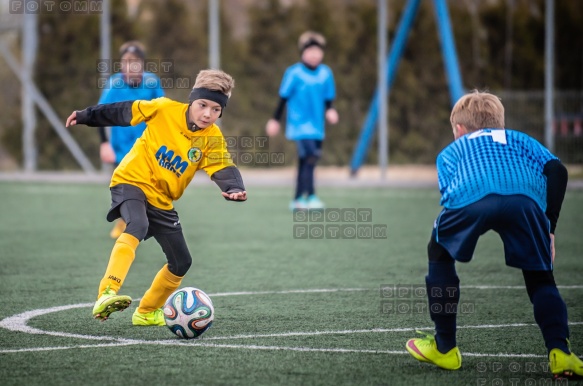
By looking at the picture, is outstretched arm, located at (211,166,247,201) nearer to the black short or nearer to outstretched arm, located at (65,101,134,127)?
the black short

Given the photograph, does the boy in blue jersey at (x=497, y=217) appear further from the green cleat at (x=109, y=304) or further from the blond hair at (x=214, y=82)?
the blond hair at (x=214, y=82)

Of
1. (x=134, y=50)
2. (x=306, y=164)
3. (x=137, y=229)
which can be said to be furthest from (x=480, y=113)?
(x=306, y=164)

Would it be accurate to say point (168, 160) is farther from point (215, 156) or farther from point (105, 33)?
point (105, 33)

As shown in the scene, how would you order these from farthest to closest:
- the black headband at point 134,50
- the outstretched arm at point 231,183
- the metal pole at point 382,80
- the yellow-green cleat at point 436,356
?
the metal pole at point 382,80
the black headband at point 134,50
the outstretched arm at point 231,183
the yellow-green cleat at point 436,356

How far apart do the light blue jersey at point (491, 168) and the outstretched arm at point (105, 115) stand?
82.3 inches

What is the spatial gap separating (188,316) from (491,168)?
1885 millimetres

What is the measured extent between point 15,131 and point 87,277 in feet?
55.5

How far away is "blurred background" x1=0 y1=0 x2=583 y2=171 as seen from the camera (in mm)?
23250

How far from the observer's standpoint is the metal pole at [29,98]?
75.9 feet

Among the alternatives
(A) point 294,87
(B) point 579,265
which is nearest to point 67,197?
(A) point 294,87

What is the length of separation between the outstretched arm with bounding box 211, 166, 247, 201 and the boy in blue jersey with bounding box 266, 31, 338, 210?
735 cm

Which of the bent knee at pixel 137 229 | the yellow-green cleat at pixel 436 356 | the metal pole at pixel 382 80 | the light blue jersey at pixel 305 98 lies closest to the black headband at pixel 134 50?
the light blue jersey at pixel 305 98

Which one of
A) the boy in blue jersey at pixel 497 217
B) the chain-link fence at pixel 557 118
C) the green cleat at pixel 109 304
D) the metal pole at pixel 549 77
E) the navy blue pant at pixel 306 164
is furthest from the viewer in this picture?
the chain-link fence at pixel 557 118

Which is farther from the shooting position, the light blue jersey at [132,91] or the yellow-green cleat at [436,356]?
the light blue jersey at [132,91]
